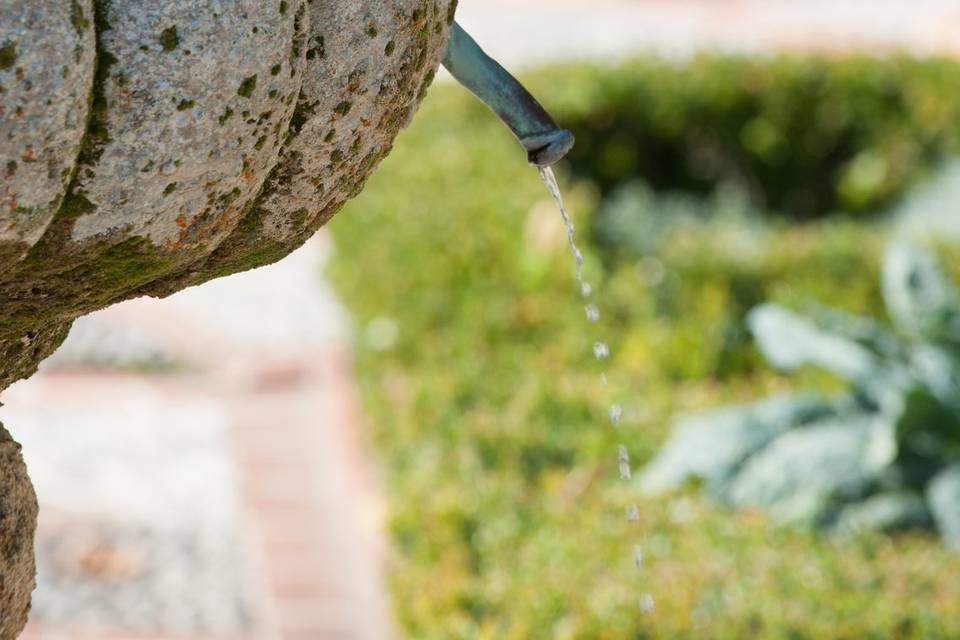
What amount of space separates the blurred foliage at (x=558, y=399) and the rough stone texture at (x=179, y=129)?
7.37 ft

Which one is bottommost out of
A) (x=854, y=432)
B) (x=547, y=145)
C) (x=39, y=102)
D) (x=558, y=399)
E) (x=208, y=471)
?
(x=39, y=102)

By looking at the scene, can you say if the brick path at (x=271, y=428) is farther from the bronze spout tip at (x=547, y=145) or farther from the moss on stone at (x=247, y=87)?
the moss on stone at (x=247, y=87)

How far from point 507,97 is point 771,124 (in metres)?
6.36

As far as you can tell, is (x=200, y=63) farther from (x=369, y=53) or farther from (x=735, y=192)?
(x=735, y=192)

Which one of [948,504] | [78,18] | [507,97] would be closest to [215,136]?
[78,18]

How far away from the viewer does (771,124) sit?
25.4 feet

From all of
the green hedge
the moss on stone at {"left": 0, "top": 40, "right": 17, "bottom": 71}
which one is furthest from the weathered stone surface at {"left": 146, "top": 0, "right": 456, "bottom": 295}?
the green hedge

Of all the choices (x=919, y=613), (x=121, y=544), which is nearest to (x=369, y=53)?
(x=919, y=613)

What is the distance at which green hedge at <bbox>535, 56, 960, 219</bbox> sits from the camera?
7496 mm

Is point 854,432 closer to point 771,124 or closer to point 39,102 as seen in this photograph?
point 39,102

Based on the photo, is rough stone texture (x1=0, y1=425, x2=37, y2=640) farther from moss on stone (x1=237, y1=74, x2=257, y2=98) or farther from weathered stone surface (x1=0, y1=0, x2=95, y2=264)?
moss on stone (x1=237, y1=74, x2=257, y2=98)

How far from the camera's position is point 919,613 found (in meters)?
3.48

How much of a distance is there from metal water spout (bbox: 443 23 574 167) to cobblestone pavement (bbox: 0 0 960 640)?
2.80 metres

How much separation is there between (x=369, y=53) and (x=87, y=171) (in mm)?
312
